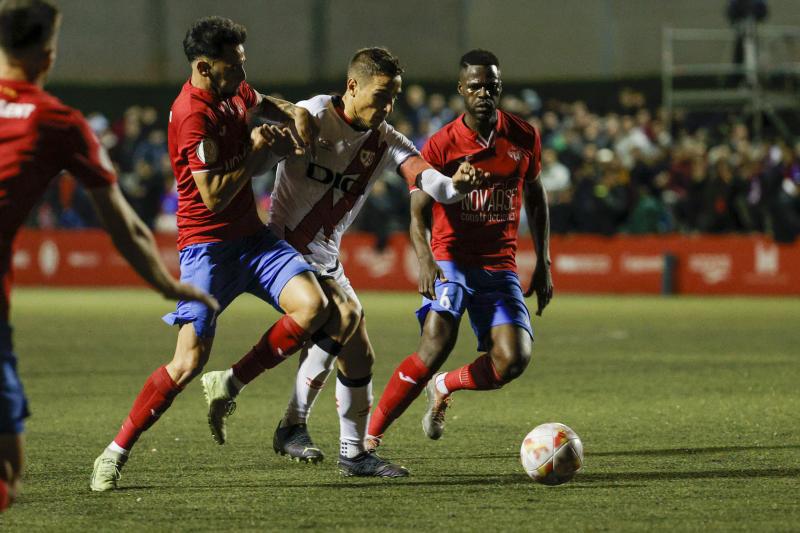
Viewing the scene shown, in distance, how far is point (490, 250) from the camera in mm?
7766

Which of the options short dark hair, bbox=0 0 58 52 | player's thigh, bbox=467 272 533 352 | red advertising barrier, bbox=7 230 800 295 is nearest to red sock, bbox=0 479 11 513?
short dark hair, bbox=0 0 58 52

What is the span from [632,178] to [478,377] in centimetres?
1497

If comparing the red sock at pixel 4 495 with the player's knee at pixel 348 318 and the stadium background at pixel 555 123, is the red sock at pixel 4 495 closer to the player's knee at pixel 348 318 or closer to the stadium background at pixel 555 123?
the player's knee at pixel 348 318

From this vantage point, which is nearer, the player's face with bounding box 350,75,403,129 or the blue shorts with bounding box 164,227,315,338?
the blue shorts with bounding box 164,227,315,338

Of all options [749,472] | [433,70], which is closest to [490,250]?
[749,472]

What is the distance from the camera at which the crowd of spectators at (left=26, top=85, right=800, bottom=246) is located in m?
21.1

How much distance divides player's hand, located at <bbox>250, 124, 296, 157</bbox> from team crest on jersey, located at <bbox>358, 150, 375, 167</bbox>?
962 millimetres

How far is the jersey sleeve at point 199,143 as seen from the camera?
21.0ft

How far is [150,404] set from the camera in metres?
6.59

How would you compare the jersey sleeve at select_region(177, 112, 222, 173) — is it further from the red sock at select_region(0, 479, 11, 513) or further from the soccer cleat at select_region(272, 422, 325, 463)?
the red sock at select_region(0, 479, 11, 513)

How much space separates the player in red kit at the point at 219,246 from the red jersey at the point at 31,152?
5.78 ft

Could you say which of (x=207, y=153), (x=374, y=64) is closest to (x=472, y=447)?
(x=374, y=64)

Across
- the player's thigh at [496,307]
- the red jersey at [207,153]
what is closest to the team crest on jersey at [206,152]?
the red jersey at [207,153]

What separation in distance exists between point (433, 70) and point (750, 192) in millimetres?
9061
